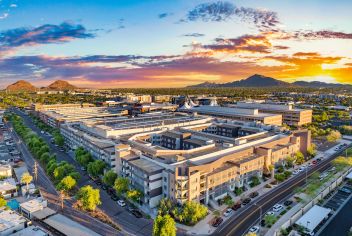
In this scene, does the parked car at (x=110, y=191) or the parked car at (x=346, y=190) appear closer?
the parked car at (x=346, y=190)

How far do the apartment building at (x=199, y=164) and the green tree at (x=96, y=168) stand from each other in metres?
5.90

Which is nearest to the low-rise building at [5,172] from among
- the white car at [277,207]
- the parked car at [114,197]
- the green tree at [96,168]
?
the green tree at [96,168]

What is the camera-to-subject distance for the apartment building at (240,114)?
431ft

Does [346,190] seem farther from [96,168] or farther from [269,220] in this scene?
[96,168]

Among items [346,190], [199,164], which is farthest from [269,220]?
[346,190]

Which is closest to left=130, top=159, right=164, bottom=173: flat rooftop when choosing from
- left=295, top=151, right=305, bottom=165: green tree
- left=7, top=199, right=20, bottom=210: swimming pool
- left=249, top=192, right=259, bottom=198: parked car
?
left=249, top=192, right=259, bottom=198: parked car

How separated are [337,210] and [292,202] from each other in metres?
8.71

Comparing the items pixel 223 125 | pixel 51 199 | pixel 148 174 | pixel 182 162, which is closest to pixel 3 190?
pixel 51 199

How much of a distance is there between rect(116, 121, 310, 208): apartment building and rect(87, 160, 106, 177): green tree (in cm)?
590

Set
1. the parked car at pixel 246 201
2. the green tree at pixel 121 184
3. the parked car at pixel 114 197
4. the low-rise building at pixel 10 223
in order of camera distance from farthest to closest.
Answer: the parked car at pixel 114 197, the green tree at pixel 121 184, the parked car at pixel 246 201, the low-rise building at pixel 10 223

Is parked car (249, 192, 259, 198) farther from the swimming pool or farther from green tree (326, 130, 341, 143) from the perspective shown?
green tree (326, 130, 341, 143)

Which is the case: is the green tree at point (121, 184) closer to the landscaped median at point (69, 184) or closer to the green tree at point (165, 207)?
the landscaped median at point (69, 184)

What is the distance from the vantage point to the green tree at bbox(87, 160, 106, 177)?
71438 mm

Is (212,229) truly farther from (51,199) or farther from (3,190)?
(3,190)
